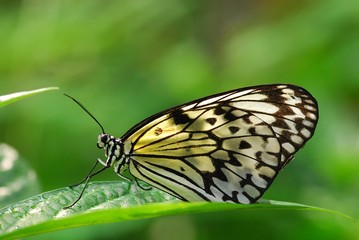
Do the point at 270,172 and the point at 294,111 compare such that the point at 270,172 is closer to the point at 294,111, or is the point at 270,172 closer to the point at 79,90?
the point at 294,111

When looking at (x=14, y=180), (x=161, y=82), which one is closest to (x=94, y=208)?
(x=14, y=180)

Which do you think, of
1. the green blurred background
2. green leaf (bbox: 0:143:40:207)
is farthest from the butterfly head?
the green blurred background

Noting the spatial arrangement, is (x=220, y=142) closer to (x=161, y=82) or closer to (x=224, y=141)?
(x=224, y=141)

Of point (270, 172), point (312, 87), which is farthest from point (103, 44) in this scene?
point (270, 172)

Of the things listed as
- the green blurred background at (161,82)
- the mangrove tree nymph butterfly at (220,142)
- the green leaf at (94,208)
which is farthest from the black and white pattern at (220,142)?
the green blurred background at (161,82)

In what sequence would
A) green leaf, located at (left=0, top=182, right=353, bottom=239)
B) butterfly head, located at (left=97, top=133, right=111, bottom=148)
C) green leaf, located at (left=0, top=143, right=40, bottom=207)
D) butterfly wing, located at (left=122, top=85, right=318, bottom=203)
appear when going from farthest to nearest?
butterfly head, located at (left=97, top=133, right=111, bottom=148) < butterfly wing, located at (left=122, top=85, right=318, bottom=203) < green leaf, located at (left=0, top=143, right=40, bottom=207) < green leaf, located at (left=0, top=182, right=353, bottom=239)

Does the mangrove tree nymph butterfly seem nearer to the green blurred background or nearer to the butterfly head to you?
the butterfly head

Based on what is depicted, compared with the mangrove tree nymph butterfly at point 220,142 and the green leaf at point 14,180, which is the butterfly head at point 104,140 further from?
the green leaf at point 14,180
